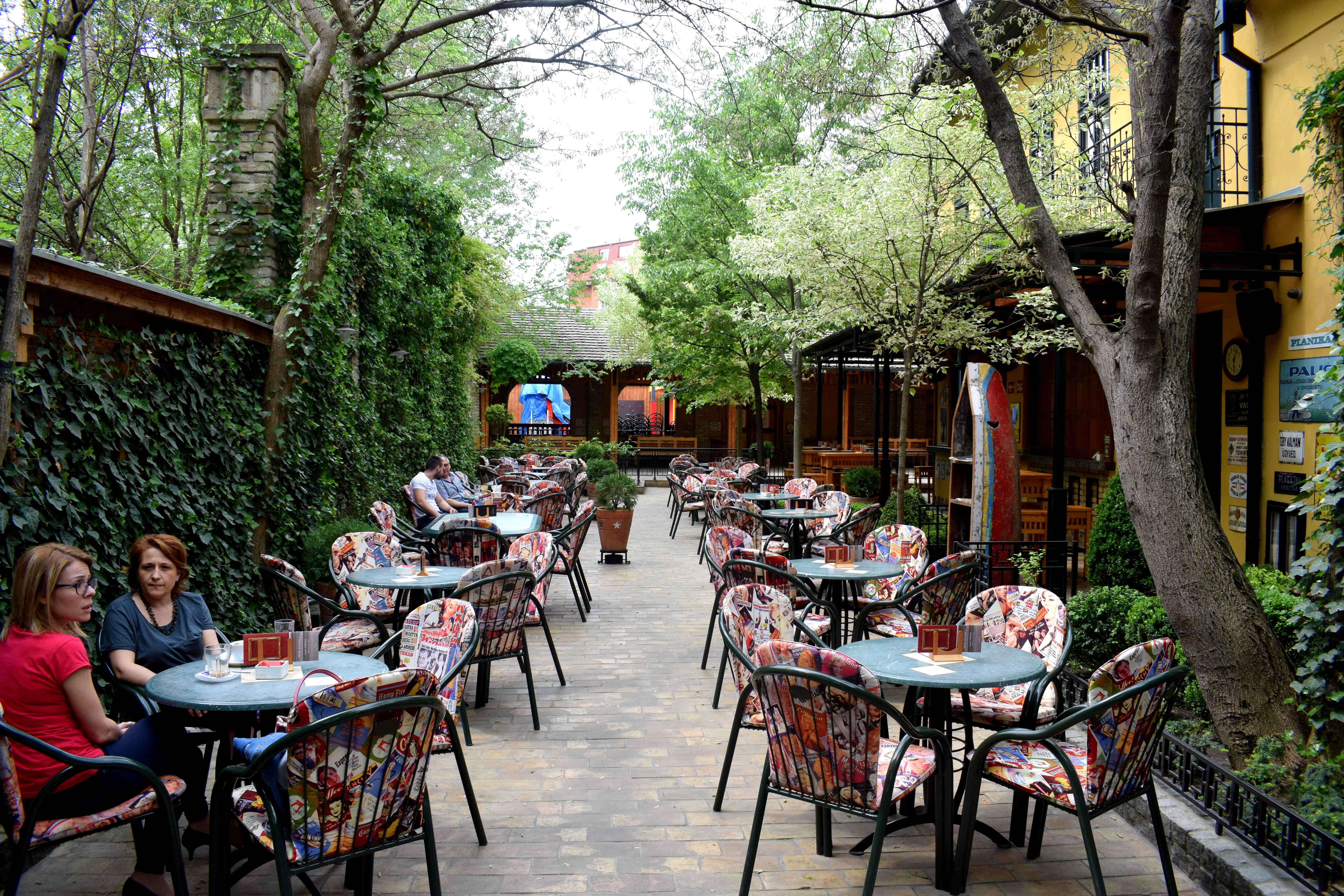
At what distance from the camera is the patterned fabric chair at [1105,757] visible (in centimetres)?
281

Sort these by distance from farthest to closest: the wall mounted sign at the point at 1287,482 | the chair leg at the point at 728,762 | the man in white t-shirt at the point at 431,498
A: the man in white t-shirt at the point at 431,498 < the wall mounted sign at the point at 1287,482 < the chair leg at the point at 728,762

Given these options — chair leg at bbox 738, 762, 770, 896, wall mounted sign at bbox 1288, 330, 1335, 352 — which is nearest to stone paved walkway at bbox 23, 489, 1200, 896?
chair leg at bbox 738, 762, 770, 896

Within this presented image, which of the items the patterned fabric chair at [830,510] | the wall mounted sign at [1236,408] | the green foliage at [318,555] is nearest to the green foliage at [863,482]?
the patterned fabric chair at [830,510]

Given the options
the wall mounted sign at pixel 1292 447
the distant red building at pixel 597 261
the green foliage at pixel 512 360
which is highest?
the distant red building at pixel 597 261

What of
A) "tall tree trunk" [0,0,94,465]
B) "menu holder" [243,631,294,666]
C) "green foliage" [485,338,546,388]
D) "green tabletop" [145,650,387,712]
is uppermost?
"green foliage" [485,338,546,388]

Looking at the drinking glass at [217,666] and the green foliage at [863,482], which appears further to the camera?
the green foliage at [863,482]

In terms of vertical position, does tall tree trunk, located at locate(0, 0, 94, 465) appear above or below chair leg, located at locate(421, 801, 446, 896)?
above

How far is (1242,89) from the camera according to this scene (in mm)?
8188

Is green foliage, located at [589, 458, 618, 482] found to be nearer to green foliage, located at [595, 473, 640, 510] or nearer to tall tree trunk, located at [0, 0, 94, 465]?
green foliage, located at [595, 473, 640, 510]

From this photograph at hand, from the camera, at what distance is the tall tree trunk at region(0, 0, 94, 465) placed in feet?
10.6

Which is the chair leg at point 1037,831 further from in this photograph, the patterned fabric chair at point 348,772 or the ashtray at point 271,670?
the ashtray at point 271,670

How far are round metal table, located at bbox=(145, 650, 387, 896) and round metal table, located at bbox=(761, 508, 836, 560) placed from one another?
17.7 ft

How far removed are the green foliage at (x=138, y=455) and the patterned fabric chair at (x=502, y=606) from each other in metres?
1.63

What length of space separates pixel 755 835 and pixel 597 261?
20.4 m
